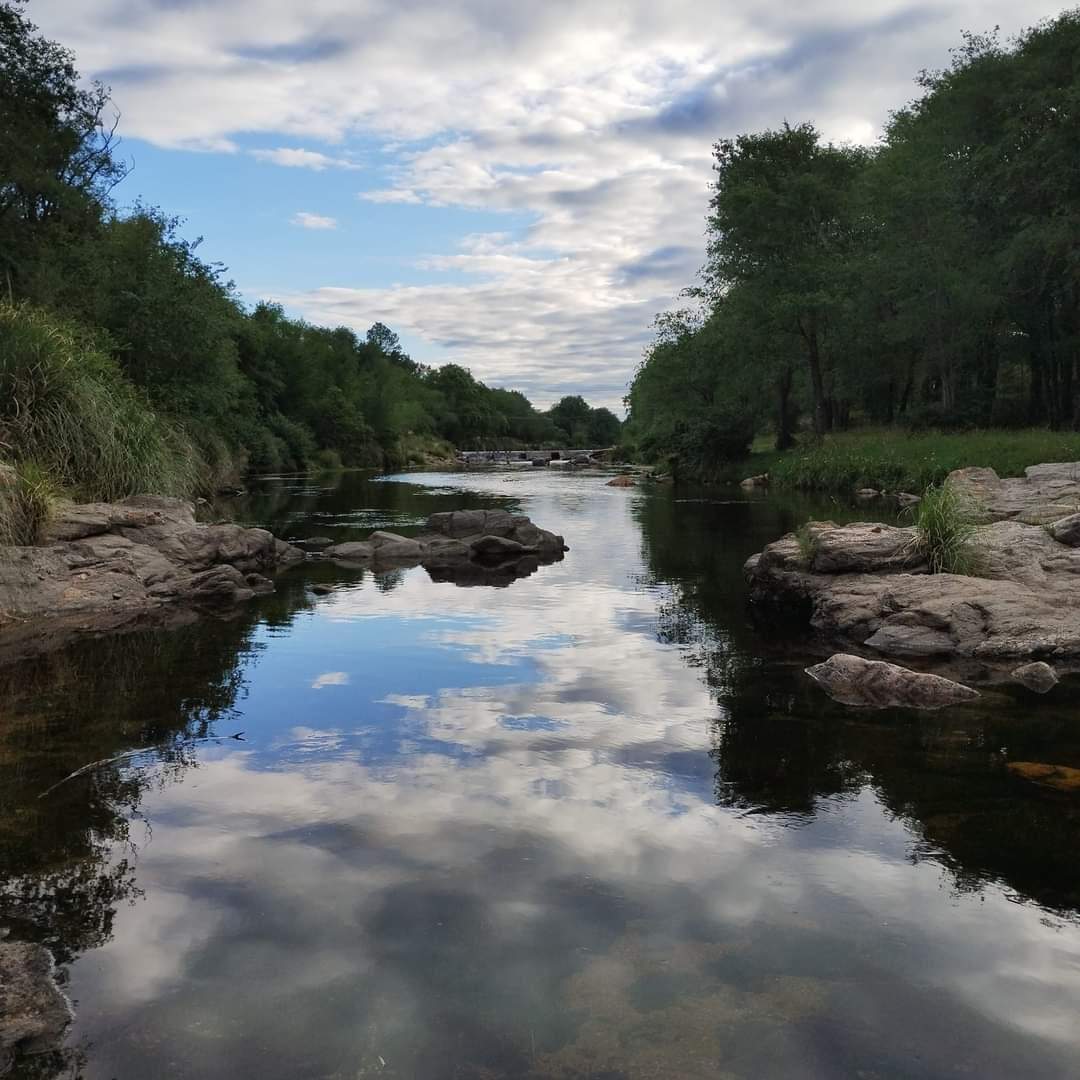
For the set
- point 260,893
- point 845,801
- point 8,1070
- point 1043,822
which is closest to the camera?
point 8,1070

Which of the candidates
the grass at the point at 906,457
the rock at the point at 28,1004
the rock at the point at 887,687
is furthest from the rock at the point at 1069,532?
the rock at the point at 28,1004

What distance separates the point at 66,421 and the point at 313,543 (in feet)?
26.4

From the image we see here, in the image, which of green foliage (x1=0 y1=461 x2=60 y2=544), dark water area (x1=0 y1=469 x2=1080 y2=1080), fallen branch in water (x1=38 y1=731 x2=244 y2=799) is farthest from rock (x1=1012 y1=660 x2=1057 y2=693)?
green foliage (x1=0 y1=461 x2=60 y2=544)

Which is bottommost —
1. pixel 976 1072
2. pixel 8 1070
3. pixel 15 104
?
pixel 976 1072

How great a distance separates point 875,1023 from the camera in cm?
436

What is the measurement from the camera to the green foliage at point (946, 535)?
14.1 m

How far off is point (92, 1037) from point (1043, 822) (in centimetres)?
601

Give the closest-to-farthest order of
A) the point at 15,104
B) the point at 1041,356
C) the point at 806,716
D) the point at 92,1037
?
1. the point at 92,1037
2. the point at 806,716
3. the point at 15,104
4. the point at 1041,356

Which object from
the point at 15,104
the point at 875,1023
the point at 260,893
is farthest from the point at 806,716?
the point at 15,104

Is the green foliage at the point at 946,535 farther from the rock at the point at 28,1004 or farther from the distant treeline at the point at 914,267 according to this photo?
the distant treeline at the point at 914,267

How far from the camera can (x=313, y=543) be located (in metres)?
24.2

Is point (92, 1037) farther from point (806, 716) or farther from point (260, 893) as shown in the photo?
point (806, 716)

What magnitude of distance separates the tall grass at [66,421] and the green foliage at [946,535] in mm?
14289

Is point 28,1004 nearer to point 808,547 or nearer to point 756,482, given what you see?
point 808,547
